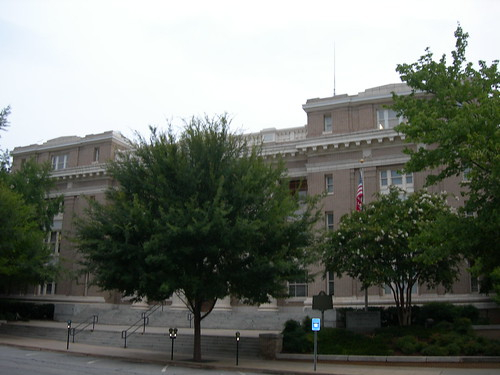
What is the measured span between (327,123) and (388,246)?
47.2 feet

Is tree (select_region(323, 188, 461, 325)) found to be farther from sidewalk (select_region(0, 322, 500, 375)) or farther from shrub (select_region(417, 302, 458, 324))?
sidewalk (select_region(0, 322, 500, 375))

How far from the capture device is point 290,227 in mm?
22422

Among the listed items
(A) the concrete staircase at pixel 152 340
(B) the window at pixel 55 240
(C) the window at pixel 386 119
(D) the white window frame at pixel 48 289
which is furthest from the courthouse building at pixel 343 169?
(B) the window at pixel 55 240

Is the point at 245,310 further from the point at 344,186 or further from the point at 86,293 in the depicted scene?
the point at 86,293

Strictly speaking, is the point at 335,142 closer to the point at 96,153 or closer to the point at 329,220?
the point at 329,220

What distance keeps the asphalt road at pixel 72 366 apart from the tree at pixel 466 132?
9.58m

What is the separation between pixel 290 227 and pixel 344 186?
1454 centimetres

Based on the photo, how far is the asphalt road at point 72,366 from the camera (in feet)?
56.5

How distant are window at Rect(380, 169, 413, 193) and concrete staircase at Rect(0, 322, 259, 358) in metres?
14.0

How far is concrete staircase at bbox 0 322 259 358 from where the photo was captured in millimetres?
25312

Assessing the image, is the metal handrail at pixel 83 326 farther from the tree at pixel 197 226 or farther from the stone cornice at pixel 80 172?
the stone cornice at pixel 80 172

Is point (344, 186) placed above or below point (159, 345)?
above

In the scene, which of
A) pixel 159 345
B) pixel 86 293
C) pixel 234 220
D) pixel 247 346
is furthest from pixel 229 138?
pixel 86 293

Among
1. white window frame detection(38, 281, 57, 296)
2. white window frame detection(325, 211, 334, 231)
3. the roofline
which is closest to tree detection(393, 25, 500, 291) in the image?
white window frame detection(325, 211, 334, 231)
